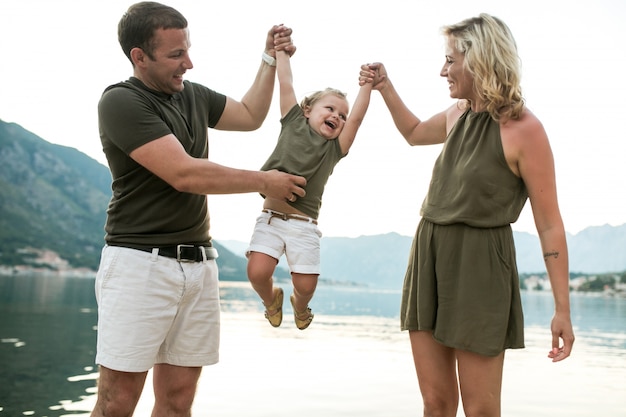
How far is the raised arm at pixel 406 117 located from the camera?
4.05m

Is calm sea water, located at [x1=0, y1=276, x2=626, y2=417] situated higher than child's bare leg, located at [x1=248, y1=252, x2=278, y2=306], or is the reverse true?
child's bare leg, located at [x1=248, y1=252, x2=278, y2=306]

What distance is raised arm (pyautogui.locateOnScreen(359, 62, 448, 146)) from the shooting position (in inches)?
160

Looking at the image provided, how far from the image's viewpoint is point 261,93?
4555 mm

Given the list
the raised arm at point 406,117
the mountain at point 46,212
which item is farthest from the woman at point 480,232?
the mountain at point 46,212

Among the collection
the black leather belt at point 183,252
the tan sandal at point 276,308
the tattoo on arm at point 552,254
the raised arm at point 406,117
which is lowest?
the tan sandal at point 276,308

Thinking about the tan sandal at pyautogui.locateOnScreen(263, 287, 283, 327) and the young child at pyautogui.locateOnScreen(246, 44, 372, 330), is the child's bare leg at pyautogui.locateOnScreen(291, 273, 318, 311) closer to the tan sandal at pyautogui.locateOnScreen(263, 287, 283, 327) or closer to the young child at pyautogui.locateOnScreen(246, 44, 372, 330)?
the young child at pyautogui.locateOnScreen(246, 44, 372, 330)

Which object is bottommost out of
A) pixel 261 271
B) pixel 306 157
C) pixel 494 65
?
pixel 261 271

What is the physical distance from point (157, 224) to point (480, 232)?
62.5 inches

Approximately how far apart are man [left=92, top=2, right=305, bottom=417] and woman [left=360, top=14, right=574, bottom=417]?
790 mm

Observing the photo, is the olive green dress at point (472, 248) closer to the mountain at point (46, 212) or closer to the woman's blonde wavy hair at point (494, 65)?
the woman's blonde wavy hair at point (494, 65)

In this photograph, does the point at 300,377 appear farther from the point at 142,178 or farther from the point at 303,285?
the point at 142,178

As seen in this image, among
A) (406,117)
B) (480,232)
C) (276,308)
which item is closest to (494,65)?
(480,232)

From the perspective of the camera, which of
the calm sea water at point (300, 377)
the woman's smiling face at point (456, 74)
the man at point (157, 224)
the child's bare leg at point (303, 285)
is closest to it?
the woman's smiling face at point (456, 74)

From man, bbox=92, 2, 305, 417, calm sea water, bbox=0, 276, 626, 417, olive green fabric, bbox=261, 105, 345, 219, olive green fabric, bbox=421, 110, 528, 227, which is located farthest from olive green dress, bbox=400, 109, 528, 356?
calm sea water, bbox=0, 276, 626, 417
